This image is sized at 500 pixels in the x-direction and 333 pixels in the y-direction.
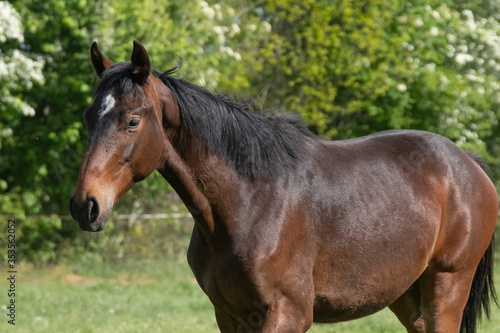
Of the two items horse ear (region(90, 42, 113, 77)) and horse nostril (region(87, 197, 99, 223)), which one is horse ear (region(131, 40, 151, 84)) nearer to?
horse ear (region(90, 42, 113, 77))

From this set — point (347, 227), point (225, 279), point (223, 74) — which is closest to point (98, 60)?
point (225, 279)

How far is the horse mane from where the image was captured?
3.53 metres

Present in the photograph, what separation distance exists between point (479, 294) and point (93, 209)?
9.77 ft

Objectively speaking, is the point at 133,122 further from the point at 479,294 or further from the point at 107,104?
the point at 479,294

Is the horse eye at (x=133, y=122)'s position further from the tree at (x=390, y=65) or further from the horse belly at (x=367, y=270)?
the tree at (x=390, y=65)

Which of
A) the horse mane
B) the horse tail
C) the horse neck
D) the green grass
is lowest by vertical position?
the green grass

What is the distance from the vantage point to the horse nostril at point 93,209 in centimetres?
304

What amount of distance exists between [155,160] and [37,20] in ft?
28.9

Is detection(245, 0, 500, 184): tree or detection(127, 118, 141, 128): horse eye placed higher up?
detection(127, 118, 141, 128): horse eye

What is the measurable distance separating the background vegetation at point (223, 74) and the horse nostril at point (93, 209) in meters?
6.78

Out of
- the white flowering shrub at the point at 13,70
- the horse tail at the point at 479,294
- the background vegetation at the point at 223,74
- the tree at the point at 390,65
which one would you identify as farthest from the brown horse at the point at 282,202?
the tree at the point at 390,65

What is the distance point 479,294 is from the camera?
475cm

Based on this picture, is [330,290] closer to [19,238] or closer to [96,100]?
[96,100]

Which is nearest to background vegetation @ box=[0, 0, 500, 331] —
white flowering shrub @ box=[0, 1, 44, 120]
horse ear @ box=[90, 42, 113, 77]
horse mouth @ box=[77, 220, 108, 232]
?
white flowering shrub @ box=[0, 1, 44, 120]
